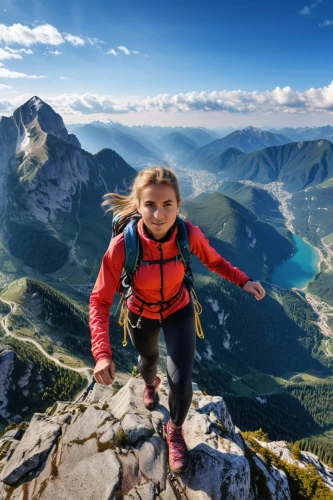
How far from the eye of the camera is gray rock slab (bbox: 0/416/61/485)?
10102 mm

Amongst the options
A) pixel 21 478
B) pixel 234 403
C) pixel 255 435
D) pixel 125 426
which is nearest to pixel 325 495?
pixel 255 435

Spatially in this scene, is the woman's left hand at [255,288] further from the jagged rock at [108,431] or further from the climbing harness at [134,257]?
the jagged rock at [108,431]

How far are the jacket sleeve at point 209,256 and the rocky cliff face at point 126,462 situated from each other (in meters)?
6.48

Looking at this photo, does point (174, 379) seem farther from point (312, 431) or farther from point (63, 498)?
point (312, 431)

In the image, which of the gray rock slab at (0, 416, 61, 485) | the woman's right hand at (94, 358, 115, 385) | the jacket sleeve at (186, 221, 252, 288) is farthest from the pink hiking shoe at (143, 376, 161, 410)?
the jacket sleeve at (186, 221, 252, 288)

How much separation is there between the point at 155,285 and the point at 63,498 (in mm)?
7166

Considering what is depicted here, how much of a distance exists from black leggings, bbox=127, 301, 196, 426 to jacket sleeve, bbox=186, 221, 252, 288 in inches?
58.4

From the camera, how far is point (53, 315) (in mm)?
125750

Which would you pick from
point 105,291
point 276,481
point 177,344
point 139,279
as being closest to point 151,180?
point 139,279

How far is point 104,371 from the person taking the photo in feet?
21.3

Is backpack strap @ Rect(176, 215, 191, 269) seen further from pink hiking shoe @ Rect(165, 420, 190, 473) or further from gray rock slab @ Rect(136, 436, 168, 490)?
gray rock slab @ Rect(136, 436, 168, 490)

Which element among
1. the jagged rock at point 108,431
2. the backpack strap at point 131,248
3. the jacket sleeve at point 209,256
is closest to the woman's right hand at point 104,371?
the backpack strap at point 131,248

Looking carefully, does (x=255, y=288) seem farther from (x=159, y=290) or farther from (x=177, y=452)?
(x=177, y=452)

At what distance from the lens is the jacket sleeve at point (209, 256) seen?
8062 millimetres
